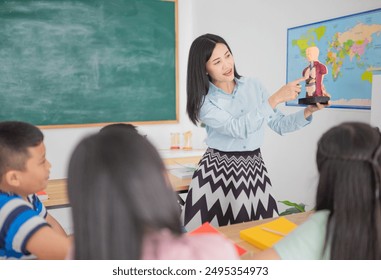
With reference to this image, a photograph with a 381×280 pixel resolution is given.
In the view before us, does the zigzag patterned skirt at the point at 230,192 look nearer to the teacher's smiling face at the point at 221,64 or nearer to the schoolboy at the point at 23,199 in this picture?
the teacher's smiling face at the point at 221,64

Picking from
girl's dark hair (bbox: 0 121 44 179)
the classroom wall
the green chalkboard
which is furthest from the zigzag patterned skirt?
the green chalkboard

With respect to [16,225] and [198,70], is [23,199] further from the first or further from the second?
[198,70]

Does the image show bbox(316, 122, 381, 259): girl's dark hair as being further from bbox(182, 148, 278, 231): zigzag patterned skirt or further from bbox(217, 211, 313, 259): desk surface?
bbox(182, 148, 278, 231): zigzag patterned skirt

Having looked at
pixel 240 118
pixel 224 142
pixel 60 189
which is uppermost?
pixel 240 118

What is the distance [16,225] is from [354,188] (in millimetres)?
826

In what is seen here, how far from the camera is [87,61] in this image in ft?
11.0

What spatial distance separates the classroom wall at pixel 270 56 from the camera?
2.39 metres

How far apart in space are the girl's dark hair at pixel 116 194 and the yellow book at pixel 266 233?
0.56 m

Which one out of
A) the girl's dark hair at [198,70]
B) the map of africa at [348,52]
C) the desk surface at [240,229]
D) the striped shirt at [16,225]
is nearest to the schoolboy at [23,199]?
the striped shirt at [16,225]

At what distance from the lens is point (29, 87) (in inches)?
126

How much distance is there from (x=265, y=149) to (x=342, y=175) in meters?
2.29

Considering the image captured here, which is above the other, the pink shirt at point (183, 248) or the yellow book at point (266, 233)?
the pink shirt at point (183, 248)

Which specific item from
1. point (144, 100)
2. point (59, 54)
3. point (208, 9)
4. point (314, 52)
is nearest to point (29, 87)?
point (59, 54)

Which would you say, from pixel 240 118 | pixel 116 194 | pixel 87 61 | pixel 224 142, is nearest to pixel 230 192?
pixel 224 142
